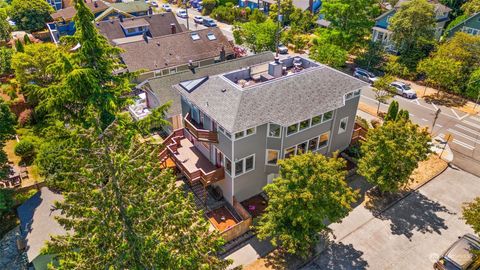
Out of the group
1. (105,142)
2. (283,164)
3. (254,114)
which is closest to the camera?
(105,142)

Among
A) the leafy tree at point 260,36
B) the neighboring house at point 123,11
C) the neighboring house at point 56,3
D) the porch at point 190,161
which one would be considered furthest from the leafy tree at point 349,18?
the neighboring house at point 56,3

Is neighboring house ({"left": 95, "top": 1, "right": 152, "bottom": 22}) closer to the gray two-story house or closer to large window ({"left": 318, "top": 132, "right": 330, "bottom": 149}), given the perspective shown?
the gray two-story house

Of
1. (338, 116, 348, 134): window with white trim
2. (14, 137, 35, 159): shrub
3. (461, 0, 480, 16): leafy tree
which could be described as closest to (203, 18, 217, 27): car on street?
(461, 0, 480, 16): leafy tree

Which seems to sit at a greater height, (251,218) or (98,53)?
(98,53)

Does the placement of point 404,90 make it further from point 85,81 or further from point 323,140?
point 85,81

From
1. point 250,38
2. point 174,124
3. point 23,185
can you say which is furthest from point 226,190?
point 250,38

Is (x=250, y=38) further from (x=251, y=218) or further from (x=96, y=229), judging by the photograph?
(x=96, y=229)
